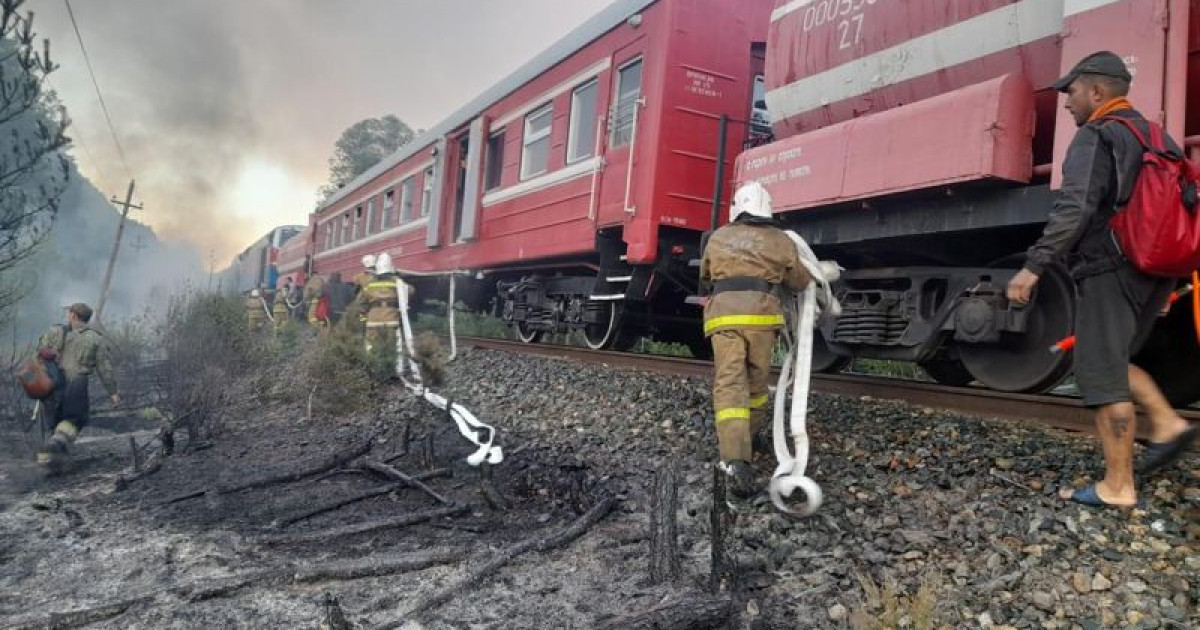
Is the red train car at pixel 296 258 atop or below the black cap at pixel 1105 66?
atop

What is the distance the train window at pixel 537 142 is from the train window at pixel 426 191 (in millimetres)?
3650

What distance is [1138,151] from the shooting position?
2584mm

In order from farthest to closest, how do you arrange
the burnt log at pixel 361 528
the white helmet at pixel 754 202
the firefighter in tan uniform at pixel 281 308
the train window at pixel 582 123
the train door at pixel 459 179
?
the firefighter in tan uniform at pixel 281 308
the train door at pixel 459 179
the train window at pixel 582 123
the white helmet at pixel 754 202
the burnt log at pixel 361 528

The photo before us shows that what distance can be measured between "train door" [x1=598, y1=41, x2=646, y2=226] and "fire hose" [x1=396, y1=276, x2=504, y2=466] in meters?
2.31

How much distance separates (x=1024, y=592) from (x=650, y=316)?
5.55m

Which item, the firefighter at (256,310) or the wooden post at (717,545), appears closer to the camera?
the wooden post at (717,545)

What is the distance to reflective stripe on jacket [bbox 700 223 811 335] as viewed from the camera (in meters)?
3.63


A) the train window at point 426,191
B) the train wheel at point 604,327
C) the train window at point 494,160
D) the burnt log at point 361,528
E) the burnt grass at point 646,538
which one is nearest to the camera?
the burnt grass at point 646,538

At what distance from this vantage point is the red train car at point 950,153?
3.43 metres

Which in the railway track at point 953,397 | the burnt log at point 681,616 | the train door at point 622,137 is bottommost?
the burnt log at point 681,616

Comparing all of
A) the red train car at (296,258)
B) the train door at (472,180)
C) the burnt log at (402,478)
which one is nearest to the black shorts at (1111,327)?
the burnt log at (402,478)

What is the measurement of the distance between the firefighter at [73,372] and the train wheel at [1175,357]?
8154 mm

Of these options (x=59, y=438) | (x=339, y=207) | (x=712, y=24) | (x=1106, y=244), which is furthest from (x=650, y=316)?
(x=339, y=207)

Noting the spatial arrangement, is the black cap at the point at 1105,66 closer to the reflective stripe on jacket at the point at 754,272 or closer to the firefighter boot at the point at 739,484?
the reflective stripe on jacket at the point at 754,272
